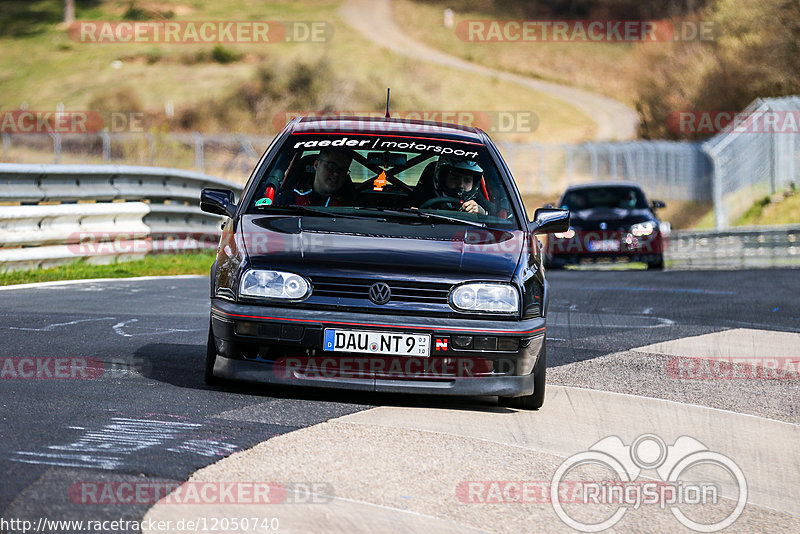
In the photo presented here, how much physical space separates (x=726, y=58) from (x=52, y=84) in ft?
132

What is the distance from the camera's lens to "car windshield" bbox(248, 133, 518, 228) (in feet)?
23.8

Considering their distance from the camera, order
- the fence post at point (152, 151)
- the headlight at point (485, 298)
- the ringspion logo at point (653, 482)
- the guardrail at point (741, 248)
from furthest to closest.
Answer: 1. the fence post at point (152, 151)
2. the guardrail at point (741, 248)
3. the headlight at point (485, 298)
4. the ringspion logo at point (653, 482)

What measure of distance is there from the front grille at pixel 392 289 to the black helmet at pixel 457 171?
4.00 ft

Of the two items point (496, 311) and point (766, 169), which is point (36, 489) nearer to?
point (496, 311)

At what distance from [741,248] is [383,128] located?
18343 millimetres

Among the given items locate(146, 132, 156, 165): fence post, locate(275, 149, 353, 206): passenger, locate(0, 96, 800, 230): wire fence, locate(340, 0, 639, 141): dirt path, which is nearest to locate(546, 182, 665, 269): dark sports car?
locate(0, 96, 800, 230): wire fence

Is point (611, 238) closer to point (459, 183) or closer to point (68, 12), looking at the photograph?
point (459, 183)

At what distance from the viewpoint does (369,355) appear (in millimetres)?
6270

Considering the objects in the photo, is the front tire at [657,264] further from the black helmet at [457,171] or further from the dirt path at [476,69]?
the dirt path at [476,69]

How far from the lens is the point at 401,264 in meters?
6.37

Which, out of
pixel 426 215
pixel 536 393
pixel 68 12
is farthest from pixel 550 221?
pixel 68 12

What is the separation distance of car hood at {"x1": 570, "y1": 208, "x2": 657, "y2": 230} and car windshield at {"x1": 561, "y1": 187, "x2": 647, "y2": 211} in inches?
19.7

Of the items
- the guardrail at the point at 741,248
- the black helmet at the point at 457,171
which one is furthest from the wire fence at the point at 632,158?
the black helmet at the point at 457,171

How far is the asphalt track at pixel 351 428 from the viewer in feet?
15.2
